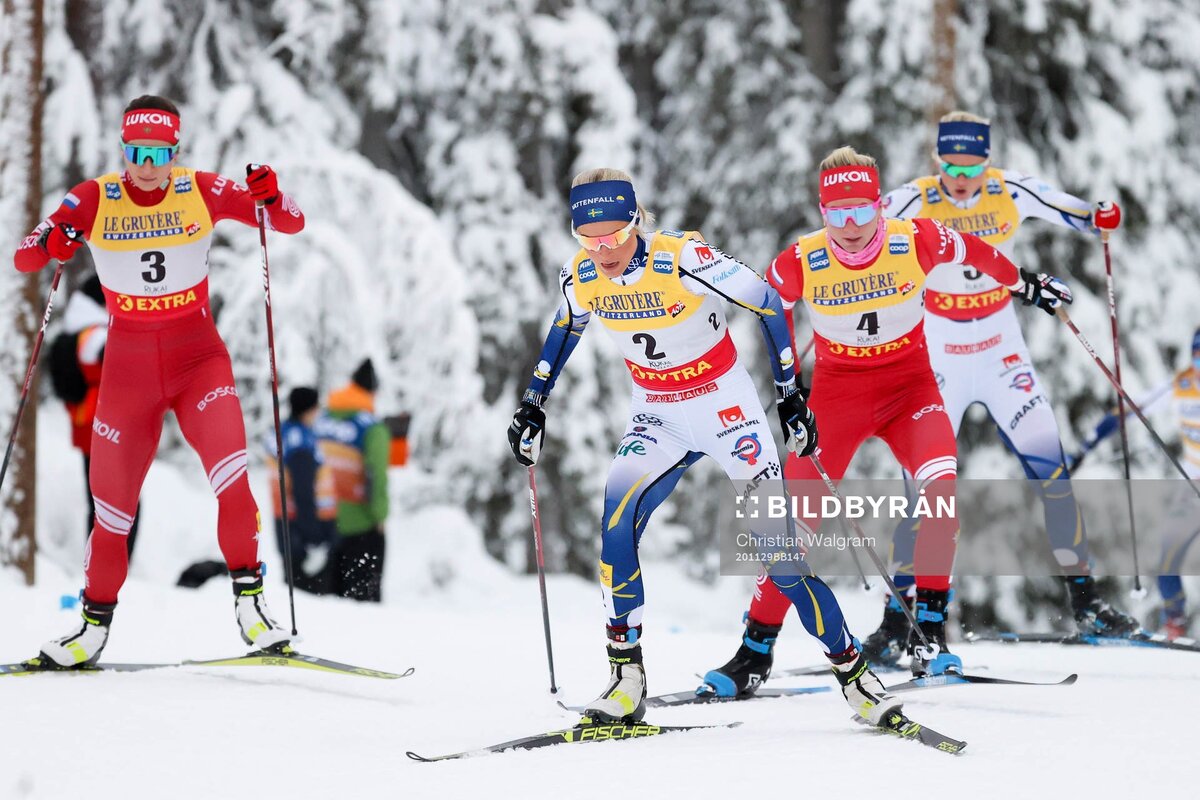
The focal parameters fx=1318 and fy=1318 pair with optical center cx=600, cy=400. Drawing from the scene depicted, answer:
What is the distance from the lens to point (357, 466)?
8.39 m

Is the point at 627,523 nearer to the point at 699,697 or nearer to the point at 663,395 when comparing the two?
the point at 663,395

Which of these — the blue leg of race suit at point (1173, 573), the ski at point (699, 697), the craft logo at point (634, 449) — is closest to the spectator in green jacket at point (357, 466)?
the ski at point (699, 697)

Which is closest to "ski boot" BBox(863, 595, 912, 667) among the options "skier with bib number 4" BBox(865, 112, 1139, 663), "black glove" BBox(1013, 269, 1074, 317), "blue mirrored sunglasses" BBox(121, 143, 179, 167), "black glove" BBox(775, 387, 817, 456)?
"skier with bib number 4" BBox(865, 112, 1139, 663)

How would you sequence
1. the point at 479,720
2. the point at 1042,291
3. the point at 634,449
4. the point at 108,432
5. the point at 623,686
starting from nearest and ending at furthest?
the point at 623,686 → the point at 634,449 → the point at 479,720 → the point at 108,432 → the point at 1042,291

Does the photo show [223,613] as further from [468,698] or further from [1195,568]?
[1195,568]

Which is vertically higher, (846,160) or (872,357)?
(846,160)

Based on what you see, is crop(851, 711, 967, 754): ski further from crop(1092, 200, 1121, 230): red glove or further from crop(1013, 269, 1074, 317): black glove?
crop(1092, 200, 1121, 230): red glove

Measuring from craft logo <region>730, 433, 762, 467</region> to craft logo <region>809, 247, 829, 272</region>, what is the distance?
3.80ft

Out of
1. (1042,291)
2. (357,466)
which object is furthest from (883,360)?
(357,466)

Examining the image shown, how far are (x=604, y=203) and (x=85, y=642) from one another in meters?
3.08

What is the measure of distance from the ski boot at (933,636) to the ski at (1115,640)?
1107 millimetres

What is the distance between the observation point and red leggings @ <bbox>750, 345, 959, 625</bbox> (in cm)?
561

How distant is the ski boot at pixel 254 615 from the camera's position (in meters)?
5.73

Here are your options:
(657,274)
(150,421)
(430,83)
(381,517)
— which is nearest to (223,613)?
(381,517)
